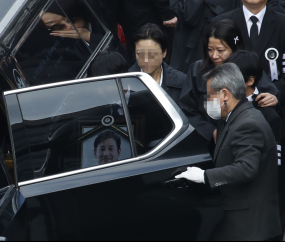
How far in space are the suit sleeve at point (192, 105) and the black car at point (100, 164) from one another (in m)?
0.52

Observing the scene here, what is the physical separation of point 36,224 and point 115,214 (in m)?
0.39

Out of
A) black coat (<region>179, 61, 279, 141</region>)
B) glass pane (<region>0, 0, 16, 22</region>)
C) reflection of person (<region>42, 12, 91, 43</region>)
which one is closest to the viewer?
glass pane (<region>0, 0, 16, 22</region>)

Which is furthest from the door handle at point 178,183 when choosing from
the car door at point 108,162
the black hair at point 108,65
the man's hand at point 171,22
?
the man's hand at point 171,22

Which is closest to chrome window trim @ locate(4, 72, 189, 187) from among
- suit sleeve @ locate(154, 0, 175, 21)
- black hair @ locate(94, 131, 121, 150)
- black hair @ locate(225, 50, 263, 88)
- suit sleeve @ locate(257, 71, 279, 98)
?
black hair @ locate(94, 131, 121, 150)

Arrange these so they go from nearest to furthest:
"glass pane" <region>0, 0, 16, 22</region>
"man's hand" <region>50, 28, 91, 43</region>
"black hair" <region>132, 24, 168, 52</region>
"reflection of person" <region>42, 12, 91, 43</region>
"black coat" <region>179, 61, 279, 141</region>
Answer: "glass pane" <region>0, 0, 16, 22</region>, "black coat" <region>179, 61, 279, 141</region>, "reflection of person" <region>42, 12, 91, 43</region>, "man's hand" <region>50, 28, 91, 43</region>, "black hair" <region>132, 24, 168, 52</region>

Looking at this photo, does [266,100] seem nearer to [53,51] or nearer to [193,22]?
A: [53,51]

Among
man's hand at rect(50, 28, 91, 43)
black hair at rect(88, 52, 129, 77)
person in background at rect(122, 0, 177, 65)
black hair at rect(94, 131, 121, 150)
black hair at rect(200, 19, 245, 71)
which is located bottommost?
black hair at rect(94, 131, 121, 150)

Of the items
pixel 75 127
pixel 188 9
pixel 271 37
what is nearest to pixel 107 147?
pixel 75 127

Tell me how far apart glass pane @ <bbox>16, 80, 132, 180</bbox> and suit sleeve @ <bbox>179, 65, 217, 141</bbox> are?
804 millimetres

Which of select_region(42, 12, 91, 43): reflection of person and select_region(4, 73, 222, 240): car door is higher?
select_region(42, 12, 91, 43): reflection of person

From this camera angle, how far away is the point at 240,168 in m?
2.63

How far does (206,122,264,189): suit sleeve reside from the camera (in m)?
2.63

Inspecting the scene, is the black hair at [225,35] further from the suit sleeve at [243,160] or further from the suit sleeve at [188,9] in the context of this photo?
the suit sleeve at [188,9]

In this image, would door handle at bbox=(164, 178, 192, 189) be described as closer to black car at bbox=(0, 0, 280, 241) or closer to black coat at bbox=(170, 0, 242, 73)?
black car at bbox=(0, 0, 280, 241)
